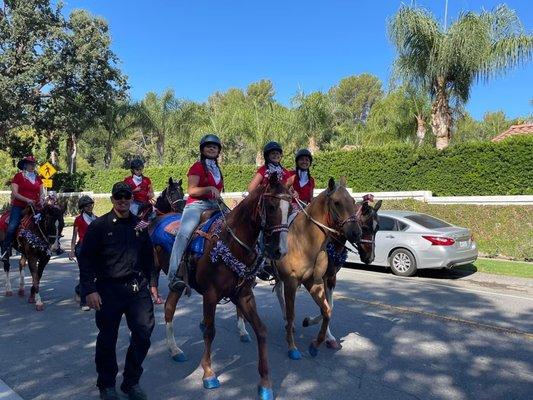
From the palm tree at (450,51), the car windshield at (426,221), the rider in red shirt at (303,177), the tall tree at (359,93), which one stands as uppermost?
the tall tree at (359,93)

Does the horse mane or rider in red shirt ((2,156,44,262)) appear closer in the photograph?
the horse mane

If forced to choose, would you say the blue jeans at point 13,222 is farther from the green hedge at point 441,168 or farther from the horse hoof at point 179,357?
the green hedge at point 441,168

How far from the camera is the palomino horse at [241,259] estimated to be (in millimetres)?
4629

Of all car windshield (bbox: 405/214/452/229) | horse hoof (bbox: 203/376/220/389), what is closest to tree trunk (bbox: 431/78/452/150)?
car windshield (bbox: 405/214/452/229)

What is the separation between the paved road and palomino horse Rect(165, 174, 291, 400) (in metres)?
0.46

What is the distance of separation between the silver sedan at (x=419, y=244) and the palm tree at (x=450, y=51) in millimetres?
8085

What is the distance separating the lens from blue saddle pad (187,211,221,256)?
17.8 ft

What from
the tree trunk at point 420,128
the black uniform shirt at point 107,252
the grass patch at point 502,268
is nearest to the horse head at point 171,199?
the black uniform shirt at point 107,252

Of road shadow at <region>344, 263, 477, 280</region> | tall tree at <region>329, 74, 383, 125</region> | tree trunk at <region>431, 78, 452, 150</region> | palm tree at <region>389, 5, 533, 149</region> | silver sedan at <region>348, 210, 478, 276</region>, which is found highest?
tall tree at <region>329, 74, 383, 125</region>

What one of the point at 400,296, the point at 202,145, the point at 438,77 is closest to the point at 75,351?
the point at 202,145

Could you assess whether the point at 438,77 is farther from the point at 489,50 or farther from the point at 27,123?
the point at 27,123

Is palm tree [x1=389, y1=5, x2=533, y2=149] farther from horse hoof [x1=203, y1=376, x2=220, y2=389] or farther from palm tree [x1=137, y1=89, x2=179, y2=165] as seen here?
palm tree [x1=137, y1=89, x2=179, y2=165]

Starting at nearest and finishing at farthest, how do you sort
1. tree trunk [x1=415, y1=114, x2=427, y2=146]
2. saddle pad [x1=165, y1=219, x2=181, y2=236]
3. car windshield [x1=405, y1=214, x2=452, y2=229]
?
saddle pad [x1=165, y1=219, x2=181, y2=236], car windshield [x1=405, y1=214, x2=452, y2=229], tree trunk [x1=415, y1=114, x2=427, y2=146]

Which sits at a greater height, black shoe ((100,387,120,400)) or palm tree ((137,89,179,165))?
palm tree ((137,89,179,165))
